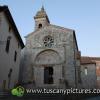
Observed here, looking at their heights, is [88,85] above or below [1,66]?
below

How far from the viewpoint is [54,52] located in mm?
28609

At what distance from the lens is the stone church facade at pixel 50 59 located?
27016 millimetres

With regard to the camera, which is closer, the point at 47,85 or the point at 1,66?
the point at 1,66

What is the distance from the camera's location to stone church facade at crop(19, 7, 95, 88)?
27.0 m

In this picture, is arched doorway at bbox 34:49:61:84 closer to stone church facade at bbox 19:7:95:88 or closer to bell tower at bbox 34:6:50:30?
stone church facade at bbox 19:7:95:88

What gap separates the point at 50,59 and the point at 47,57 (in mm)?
521

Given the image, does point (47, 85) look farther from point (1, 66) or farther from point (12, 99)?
point (12, 99)

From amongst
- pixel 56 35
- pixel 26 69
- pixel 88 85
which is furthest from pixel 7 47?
pixel 88 85

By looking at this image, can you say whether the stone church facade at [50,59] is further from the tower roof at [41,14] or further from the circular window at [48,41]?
the tower roof at [41,14]

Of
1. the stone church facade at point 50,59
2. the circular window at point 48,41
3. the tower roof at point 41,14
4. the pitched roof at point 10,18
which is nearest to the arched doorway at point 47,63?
the stone church facade at point 50,59

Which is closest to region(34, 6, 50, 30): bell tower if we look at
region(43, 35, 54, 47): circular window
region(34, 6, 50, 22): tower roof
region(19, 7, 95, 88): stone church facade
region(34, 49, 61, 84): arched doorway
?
region(34, 6, 50, 22): tower roof

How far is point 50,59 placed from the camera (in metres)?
28.5

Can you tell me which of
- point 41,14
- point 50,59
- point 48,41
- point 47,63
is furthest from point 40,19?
point 47,63

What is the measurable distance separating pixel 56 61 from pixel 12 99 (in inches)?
764
